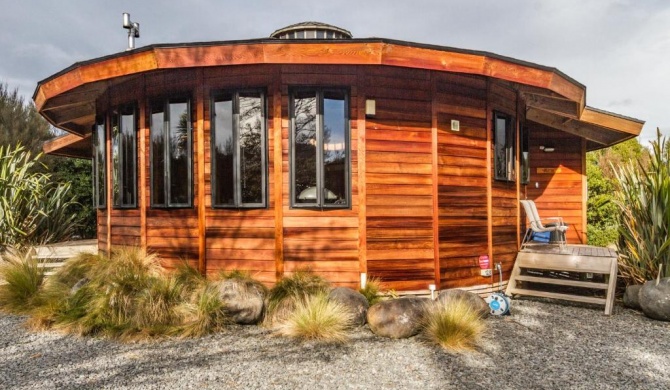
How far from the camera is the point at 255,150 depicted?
5.25 metres

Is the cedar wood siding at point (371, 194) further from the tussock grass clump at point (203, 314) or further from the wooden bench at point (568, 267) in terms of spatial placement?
the tussock grass clump at point (203, 314)

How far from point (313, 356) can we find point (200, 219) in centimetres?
275

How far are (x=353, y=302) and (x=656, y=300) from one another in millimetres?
3570

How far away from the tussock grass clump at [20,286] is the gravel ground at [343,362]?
729 mm

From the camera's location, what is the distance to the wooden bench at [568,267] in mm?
5258

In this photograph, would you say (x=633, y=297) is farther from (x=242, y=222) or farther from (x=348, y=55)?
(x=242, y=222)

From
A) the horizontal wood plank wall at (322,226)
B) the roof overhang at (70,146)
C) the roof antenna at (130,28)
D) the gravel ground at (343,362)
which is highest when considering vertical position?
the roof antenna at (130,28)

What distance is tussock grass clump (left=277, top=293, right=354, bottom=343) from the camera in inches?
151

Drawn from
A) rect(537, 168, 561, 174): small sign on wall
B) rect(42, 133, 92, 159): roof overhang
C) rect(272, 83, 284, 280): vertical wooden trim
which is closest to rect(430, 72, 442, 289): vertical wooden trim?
rect(272, 83, 284, 280): vertical wooden trim

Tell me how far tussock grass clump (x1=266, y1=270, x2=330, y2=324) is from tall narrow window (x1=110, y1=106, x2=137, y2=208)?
293 cm

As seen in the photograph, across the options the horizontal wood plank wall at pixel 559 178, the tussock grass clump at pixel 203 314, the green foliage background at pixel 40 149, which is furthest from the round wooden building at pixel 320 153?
the green foliage background at pixel 40 149

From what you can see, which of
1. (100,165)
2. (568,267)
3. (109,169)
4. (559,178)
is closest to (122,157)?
(109,169)

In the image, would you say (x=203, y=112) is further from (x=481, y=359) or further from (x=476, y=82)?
(x=481, y=359)

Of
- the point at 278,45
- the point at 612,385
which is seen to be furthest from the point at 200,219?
the point at 612,385
